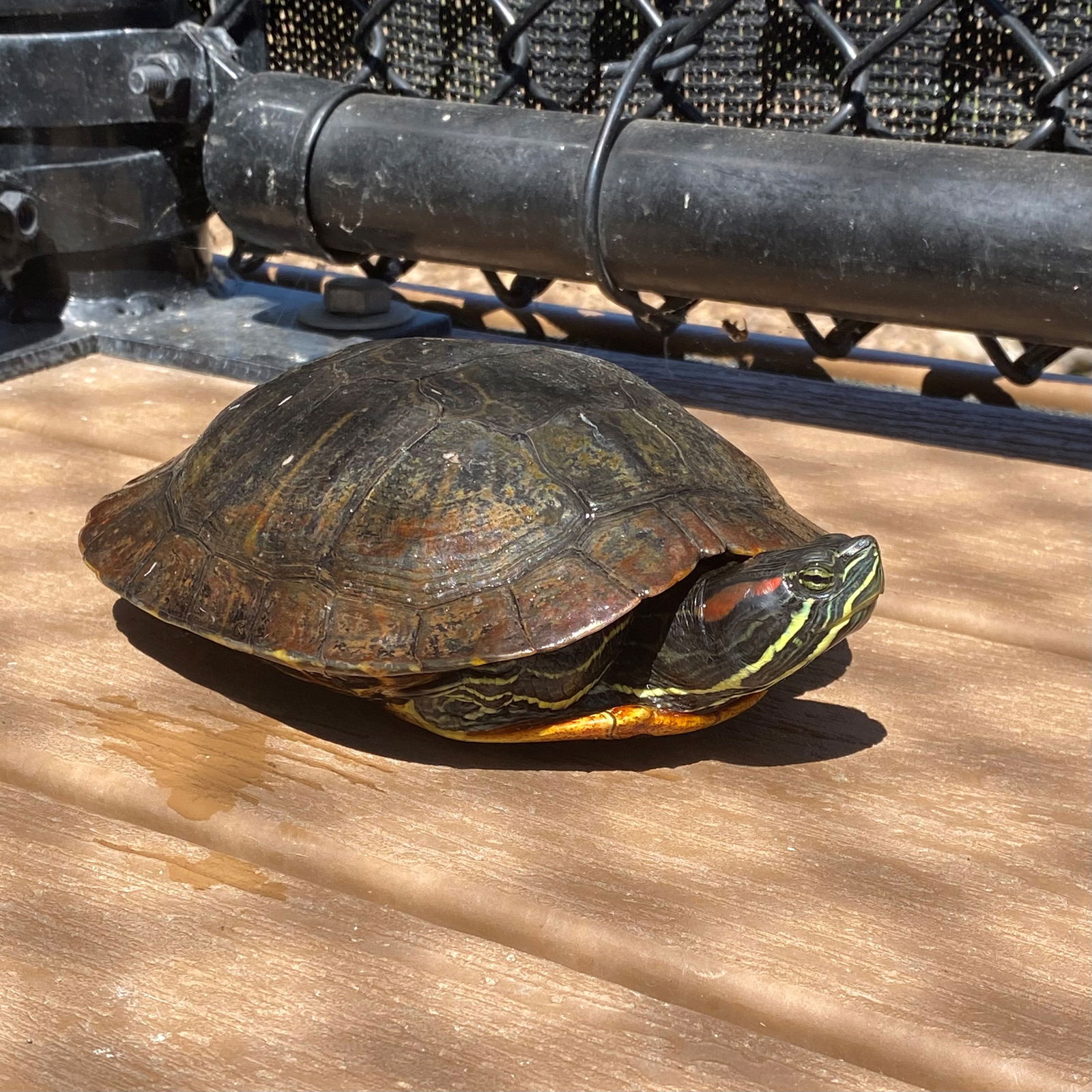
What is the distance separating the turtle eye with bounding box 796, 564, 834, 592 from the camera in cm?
120

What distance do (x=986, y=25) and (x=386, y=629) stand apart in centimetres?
135

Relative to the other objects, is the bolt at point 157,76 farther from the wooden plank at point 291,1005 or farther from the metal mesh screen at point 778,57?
A: the wooden plank at point 291,1005

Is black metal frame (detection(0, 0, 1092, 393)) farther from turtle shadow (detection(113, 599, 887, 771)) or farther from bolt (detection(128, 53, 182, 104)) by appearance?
turtle shadow (detection(113, 599, 887, 771))

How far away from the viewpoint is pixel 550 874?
1062 millimetres

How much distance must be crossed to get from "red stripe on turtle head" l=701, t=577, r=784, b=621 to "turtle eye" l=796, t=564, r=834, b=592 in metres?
0.03

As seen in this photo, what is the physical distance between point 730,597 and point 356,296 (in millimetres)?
1230

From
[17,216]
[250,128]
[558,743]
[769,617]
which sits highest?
[250,128]

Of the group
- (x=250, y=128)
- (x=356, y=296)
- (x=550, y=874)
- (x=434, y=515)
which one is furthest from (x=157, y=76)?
(x=550, y=874)

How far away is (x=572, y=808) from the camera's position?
1.16 m

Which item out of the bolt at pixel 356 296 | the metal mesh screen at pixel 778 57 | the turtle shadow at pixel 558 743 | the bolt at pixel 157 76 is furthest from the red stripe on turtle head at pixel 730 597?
the bolt at pixel 157 76

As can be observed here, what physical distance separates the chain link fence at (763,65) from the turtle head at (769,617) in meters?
0.80

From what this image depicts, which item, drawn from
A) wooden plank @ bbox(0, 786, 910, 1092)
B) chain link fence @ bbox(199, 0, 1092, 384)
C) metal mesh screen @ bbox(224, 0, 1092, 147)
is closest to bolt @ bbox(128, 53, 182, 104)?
chain link fence @ bbox(199, 0, 1092, 384)

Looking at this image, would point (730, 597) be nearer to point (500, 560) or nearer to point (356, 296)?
point (500, 560)

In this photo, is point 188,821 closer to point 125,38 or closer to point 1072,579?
Result: point 1072,579
